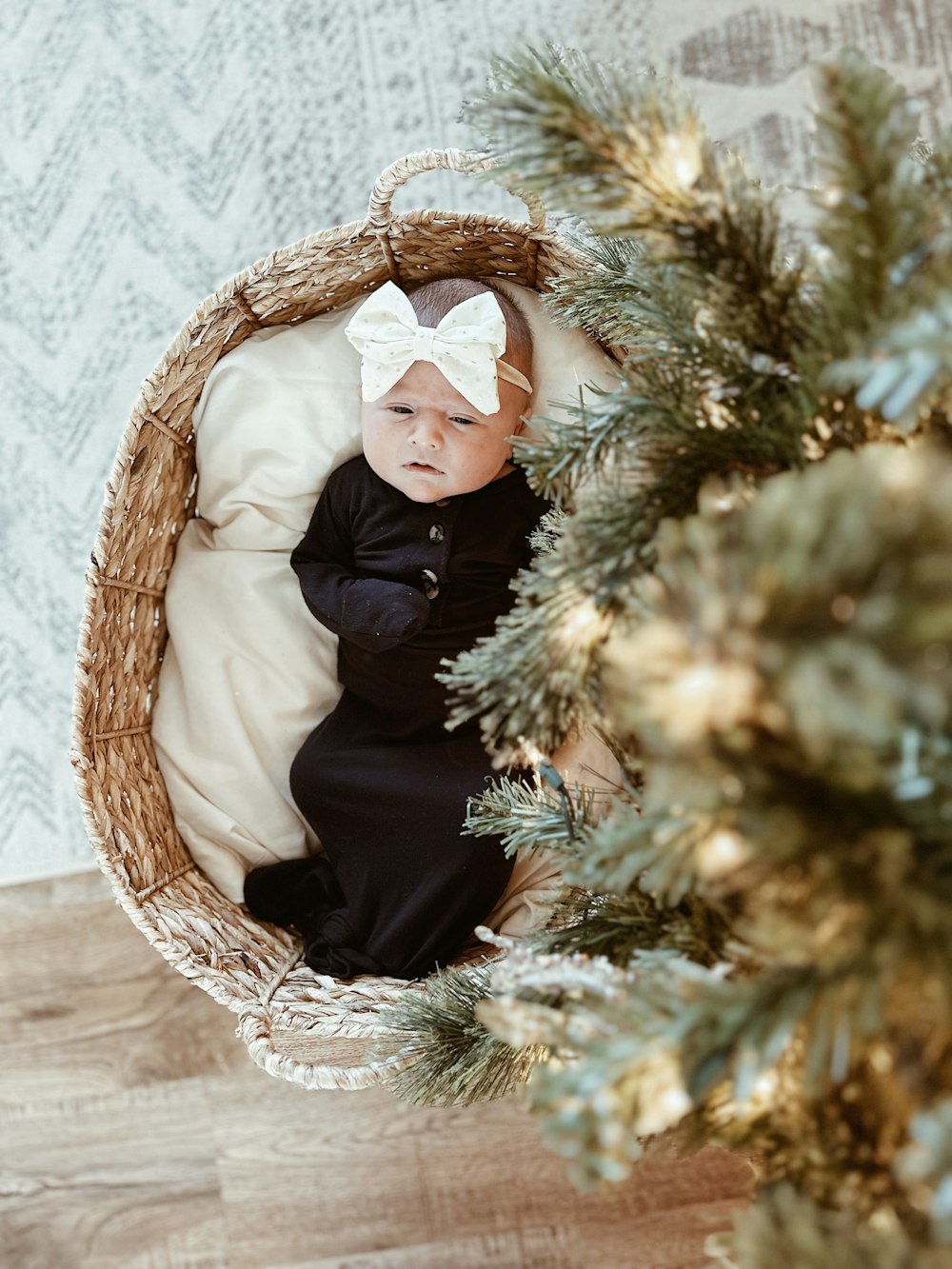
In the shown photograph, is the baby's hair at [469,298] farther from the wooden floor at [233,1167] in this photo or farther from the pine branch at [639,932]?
the wooden floor at [233,1167]

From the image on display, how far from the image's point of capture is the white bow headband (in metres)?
1.11

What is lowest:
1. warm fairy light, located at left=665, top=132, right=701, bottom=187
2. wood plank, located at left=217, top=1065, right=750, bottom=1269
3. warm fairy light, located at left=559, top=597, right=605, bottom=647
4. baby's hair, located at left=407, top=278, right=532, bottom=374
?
wood plank, located at left=217, top=1065, right=750, bottom=1269

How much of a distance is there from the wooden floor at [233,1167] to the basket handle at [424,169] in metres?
0.93

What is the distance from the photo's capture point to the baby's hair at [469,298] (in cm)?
117

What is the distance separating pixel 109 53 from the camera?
4.60 ft

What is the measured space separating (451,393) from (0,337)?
679 millimetres

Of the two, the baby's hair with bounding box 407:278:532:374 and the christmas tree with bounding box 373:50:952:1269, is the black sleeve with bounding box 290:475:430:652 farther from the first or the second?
the christmas tree with bounding box 373:50:952:1269

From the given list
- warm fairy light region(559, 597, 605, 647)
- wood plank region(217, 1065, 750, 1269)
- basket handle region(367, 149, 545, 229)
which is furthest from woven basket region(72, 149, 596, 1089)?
warm fairy light region(559, 597, 605, 647)

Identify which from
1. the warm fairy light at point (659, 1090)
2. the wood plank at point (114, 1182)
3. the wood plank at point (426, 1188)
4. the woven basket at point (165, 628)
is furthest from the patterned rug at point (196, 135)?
the warm fairy light at point (659, 1090)

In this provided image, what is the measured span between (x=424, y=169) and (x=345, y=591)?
1.49ft

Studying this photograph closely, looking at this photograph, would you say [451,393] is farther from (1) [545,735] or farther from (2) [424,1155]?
(2) [424,1155]

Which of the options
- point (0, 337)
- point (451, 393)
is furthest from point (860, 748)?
point (0, 337)

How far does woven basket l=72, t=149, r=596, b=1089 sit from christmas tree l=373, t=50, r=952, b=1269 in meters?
0.45

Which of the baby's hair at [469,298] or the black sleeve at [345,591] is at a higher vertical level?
the baby's hair at [469,298]
